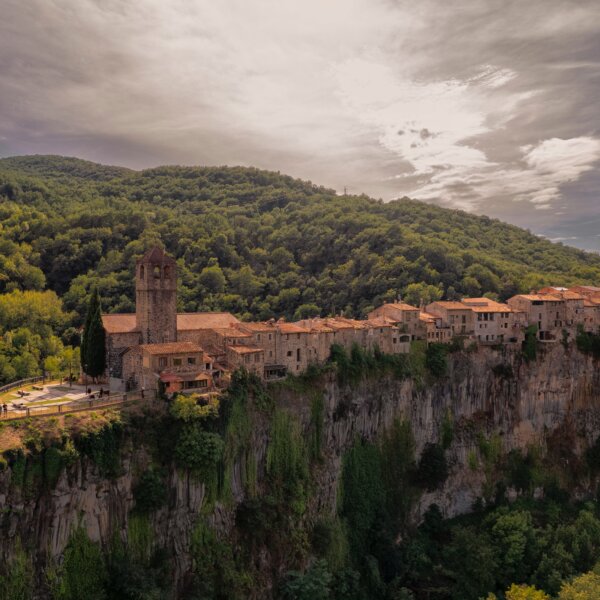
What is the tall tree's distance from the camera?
149ft

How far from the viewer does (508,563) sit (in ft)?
161

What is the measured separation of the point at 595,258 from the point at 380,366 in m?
108

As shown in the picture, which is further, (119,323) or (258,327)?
(258,327)

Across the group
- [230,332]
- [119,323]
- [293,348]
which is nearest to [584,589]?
[293,348]

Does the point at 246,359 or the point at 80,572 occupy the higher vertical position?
the point at 246,359

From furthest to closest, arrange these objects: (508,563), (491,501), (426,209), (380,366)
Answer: (426,209) < (491,501) < (380,366) < (508,563)

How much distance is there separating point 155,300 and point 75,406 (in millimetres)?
12774

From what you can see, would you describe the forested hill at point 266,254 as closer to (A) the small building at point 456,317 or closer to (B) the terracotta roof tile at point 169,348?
(A) the small building at point 456,317

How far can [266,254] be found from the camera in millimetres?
109750

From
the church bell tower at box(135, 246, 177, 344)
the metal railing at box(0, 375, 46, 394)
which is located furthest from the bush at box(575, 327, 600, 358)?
the metal railing at box(0, 375, 46, 394)

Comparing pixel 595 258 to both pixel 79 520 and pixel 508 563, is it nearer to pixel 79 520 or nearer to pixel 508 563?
pixel 508 563

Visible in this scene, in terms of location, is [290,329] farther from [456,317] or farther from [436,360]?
[456,317]

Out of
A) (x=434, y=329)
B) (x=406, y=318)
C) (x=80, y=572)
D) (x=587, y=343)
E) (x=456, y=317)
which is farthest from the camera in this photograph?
(x=587, y=343)

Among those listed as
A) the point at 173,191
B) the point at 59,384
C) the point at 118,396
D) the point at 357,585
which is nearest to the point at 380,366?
the point at 357,585
